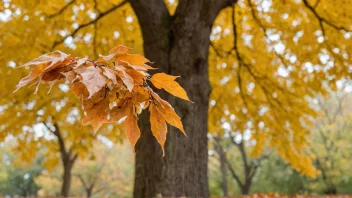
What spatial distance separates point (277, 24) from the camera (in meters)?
5.68

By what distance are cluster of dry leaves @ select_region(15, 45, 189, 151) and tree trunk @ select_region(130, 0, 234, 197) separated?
2.58 meters

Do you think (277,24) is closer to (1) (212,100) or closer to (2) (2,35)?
(1) (212,100)

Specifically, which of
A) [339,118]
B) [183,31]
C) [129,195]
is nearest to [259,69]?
[183,31]

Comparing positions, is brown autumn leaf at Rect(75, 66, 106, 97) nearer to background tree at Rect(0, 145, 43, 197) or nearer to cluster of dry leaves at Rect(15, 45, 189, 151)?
cluster of dry leaves at Rect(15, 45, 189, 151)

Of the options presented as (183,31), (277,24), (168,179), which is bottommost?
(168,179)

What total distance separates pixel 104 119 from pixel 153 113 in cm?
14

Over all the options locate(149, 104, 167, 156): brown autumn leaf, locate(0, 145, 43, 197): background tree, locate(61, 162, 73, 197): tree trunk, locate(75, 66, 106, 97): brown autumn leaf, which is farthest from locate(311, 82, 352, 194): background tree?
locate(0, 145, 43, 197): background tree

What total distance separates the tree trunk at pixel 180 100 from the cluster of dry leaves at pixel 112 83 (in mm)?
2579

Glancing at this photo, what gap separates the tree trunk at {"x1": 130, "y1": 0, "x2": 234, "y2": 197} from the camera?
379 cm

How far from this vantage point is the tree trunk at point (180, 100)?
3793mm

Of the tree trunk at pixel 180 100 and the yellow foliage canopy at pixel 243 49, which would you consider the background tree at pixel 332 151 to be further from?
the tree trunk at pixel 180 100

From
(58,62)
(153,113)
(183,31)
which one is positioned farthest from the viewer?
(183,31)

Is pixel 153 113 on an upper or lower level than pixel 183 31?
lower

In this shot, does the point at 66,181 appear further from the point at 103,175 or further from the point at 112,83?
the point at 103,175
